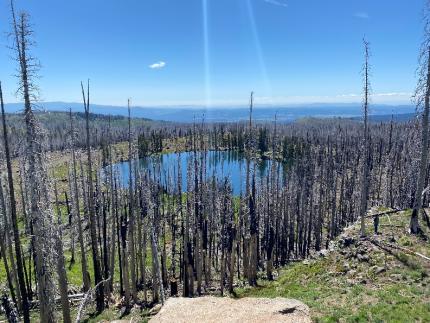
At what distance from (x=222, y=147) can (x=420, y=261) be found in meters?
157

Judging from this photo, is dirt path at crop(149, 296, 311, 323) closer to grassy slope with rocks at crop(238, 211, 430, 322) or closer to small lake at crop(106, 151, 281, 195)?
grassy slope with rocks at crop(238, 211, 430, 322)

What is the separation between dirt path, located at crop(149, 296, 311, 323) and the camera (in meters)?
16.7

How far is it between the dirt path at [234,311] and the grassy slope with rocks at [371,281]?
1.26m

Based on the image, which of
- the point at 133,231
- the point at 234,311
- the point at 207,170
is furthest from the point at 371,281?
the point at 207,170

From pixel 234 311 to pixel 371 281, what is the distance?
9.13 meters

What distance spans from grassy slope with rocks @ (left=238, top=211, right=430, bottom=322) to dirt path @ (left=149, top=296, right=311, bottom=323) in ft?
4.13

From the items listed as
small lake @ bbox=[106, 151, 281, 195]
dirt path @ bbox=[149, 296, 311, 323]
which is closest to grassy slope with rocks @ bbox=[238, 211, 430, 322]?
dirt path @ bbox=[149, 296, 311, 323]

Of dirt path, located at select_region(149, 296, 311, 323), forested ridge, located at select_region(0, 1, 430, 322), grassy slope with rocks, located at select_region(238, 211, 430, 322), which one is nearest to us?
dirt path, located at select_region(149, 296, 311, 323)

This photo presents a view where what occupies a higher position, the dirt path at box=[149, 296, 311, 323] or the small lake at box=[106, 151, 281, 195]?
the dirt path at box=[149, 296, 311, 323]

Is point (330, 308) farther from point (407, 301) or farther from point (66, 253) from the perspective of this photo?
point (66, 253)

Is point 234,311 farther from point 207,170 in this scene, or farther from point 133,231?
point 207,170

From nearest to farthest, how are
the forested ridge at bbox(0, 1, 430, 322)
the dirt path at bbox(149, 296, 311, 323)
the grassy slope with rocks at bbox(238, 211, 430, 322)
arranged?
the dirt path at bbox(149, 296, 311, 323)
the grassy slope with rocks at bbox(238, 211, 430, 322)
the forested ridge at bbox(0, 1, 430, 322)

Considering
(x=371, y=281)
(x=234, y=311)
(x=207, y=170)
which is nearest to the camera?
(x=234, y=311)

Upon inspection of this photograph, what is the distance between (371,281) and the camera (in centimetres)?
2136
